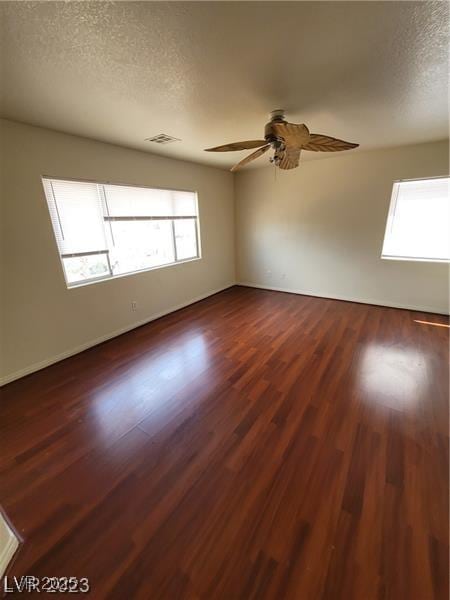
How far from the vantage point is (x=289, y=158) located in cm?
229

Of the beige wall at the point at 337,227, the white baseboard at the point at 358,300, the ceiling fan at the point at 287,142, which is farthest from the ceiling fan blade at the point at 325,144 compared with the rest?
the white baseboard at the point at 358,300

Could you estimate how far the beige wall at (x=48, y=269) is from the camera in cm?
220

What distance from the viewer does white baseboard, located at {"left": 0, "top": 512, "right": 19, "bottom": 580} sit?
107 centimetres

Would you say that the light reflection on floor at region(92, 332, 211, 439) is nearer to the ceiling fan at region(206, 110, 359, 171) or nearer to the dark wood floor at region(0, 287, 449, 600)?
the dark wood floor at region(0, 287, 449, 600)

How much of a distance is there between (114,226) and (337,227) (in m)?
3.50

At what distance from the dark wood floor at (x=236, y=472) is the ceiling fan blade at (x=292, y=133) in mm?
2058

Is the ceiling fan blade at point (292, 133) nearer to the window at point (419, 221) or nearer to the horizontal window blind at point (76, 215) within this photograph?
the horizontal window blind at point (76, 215)

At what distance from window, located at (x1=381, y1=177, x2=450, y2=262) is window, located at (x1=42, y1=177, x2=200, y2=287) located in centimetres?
327

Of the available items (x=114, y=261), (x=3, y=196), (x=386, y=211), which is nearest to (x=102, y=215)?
(x=114, y=261)

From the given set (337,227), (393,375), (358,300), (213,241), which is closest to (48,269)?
(213,241)

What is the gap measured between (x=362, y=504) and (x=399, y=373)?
149 cm

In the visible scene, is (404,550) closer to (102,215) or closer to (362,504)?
(362,504)

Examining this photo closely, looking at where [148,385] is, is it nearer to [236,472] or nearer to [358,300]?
[236,472]

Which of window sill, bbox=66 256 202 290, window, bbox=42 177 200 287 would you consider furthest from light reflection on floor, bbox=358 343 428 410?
window, bbox=42 177 200 287
